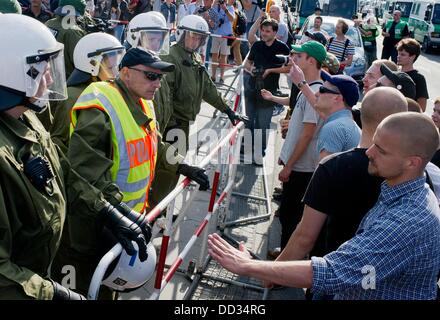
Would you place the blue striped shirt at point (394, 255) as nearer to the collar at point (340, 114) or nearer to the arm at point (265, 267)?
the arm at point (265, 267)

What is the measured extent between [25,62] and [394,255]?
173 centimetres

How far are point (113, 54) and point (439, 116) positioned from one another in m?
3.02

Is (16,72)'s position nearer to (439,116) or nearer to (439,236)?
(439,236)

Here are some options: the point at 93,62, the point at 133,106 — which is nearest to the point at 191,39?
the point at 93,62

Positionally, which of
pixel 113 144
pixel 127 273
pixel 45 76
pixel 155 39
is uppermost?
pixel 45 76

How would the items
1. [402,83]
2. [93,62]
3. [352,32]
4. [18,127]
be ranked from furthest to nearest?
[352,32], [402,83], [93,62], [18,127]

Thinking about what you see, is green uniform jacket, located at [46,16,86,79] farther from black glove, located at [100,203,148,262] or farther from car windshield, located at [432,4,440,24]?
car windshield, located at [432,4,440,24]

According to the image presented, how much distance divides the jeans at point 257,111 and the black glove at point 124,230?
4696 millimetres

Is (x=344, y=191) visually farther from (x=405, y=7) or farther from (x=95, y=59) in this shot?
(x=405, y=7)

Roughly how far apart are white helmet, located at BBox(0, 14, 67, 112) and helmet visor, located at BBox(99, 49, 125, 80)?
1.61m

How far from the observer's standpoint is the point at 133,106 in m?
2.87

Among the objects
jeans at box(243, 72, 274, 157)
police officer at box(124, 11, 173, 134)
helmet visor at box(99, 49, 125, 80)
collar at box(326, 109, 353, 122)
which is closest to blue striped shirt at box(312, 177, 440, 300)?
collar at box(326, 109, 353, 122)

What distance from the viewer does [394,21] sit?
554 inches

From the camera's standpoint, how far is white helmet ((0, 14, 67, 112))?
1.93 metres
